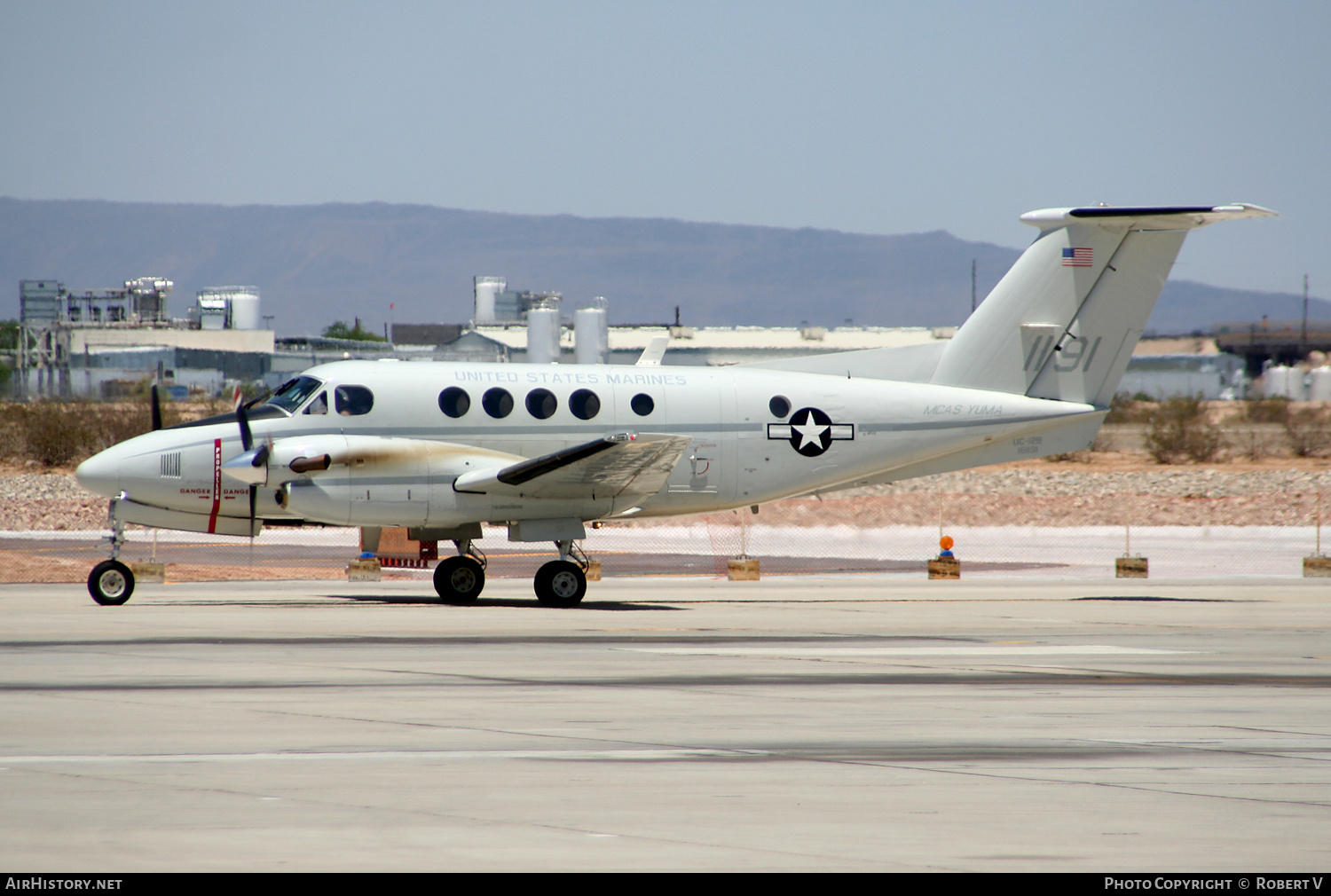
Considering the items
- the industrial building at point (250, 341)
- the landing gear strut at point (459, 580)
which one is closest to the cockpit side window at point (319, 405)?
the landing gear strut at point (459, 580)

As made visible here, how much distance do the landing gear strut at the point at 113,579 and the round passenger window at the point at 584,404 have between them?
635 centimetres

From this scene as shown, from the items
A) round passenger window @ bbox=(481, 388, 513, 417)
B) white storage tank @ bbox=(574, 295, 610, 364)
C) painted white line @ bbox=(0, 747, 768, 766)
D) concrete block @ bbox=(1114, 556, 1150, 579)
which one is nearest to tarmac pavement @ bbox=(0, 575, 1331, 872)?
painted white line @ bbox=(0, 747, 768, 766)

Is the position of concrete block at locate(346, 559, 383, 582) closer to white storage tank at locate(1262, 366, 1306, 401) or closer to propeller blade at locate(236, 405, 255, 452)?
propeller blade at locate(236, 405, 255, 452)

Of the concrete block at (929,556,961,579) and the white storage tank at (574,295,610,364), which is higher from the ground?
the white storage tank at (574,295,610,364)

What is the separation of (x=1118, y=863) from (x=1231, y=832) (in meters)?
0.92

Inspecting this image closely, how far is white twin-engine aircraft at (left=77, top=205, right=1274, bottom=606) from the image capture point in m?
17.8

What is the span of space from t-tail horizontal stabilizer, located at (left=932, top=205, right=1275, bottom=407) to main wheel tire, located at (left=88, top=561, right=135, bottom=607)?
41.2 feet

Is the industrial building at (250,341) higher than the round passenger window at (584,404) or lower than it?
higher

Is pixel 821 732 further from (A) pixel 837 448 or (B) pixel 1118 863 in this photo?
(A) pixel 837 448

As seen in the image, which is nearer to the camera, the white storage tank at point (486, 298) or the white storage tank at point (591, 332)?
the white storage tank at point (591, 332)

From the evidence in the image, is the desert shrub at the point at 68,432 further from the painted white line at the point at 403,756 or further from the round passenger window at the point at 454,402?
the painted white line at the point at 403,756

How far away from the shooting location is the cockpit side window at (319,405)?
18.0m
